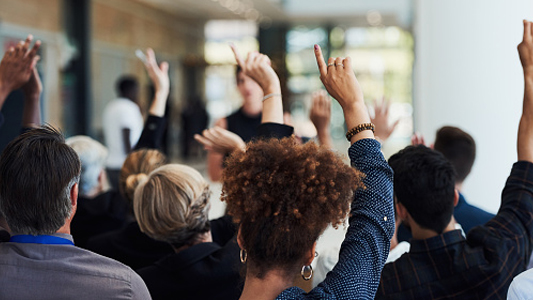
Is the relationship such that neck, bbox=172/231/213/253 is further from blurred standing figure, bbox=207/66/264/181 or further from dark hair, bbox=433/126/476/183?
blurred standing figure, bbox=207/66/264/181

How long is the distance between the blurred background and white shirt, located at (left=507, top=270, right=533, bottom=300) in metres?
1.54

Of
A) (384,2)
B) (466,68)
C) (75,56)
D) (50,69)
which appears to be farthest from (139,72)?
(466,68)

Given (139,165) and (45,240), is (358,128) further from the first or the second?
(139,165)

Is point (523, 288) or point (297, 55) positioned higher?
point (297, 55)

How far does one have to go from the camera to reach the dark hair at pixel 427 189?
1.79m

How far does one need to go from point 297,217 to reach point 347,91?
1.32ft

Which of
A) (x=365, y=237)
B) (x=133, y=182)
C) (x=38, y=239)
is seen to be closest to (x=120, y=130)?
(x=133, y=182)

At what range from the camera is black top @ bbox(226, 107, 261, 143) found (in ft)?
13.2

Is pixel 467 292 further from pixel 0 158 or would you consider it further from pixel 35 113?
pixel 35 113

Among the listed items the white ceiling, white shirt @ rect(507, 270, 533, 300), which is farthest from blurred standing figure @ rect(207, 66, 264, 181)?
the white ceiling

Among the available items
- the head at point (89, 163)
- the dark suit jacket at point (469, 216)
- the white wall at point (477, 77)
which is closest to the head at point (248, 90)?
the white wall at point (477, 77)

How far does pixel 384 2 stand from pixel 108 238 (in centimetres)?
1478

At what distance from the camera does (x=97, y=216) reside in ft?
9.23

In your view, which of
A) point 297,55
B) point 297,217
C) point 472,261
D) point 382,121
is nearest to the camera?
point 297,217
